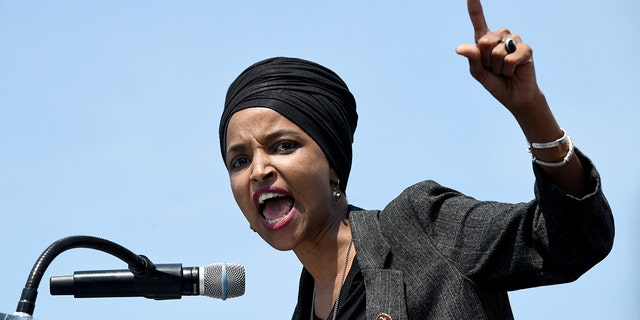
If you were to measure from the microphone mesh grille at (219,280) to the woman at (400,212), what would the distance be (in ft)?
1.83

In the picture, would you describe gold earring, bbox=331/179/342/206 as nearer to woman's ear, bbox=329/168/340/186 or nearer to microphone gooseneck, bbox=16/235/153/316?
woman's ear, bbox=329/168/340/186

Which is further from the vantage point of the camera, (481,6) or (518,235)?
(518,235)

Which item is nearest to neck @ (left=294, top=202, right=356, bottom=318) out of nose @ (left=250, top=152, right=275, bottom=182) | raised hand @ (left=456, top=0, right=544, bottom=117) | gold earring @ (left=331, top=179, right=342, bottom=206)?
gold earring @ (left=331, top=179, right=342, bottom=206)

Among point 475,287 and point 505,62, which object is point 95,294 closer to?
point 475,287

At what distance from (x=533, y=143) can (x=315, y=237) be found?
1741 mm

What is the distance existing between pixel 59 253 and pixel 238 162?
1.52 metres

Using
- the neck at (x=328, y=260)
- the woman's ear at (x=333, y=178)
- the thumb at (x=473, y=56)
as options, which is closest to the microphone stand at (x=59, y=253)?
the neck at (x=328, y=260)

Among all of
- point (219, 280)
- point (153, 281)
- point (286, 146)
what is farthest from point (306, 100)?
point (153, 281)

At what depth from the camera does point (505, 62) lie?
14.8ft

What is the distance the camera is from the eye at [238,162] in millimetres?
6145

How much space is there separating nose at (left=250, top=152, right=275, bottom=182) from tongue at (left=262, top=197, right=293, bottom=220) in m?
0.14

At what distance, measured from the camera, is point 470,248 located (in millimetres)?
5223

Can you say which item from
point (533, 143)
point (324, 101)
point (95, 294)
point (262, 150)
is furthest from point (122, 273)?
point (533, 143)

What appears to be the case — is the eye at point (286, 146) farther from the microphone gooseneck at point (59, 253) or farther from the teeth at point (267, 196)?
the microphone gooseneck at point (59, 253)
